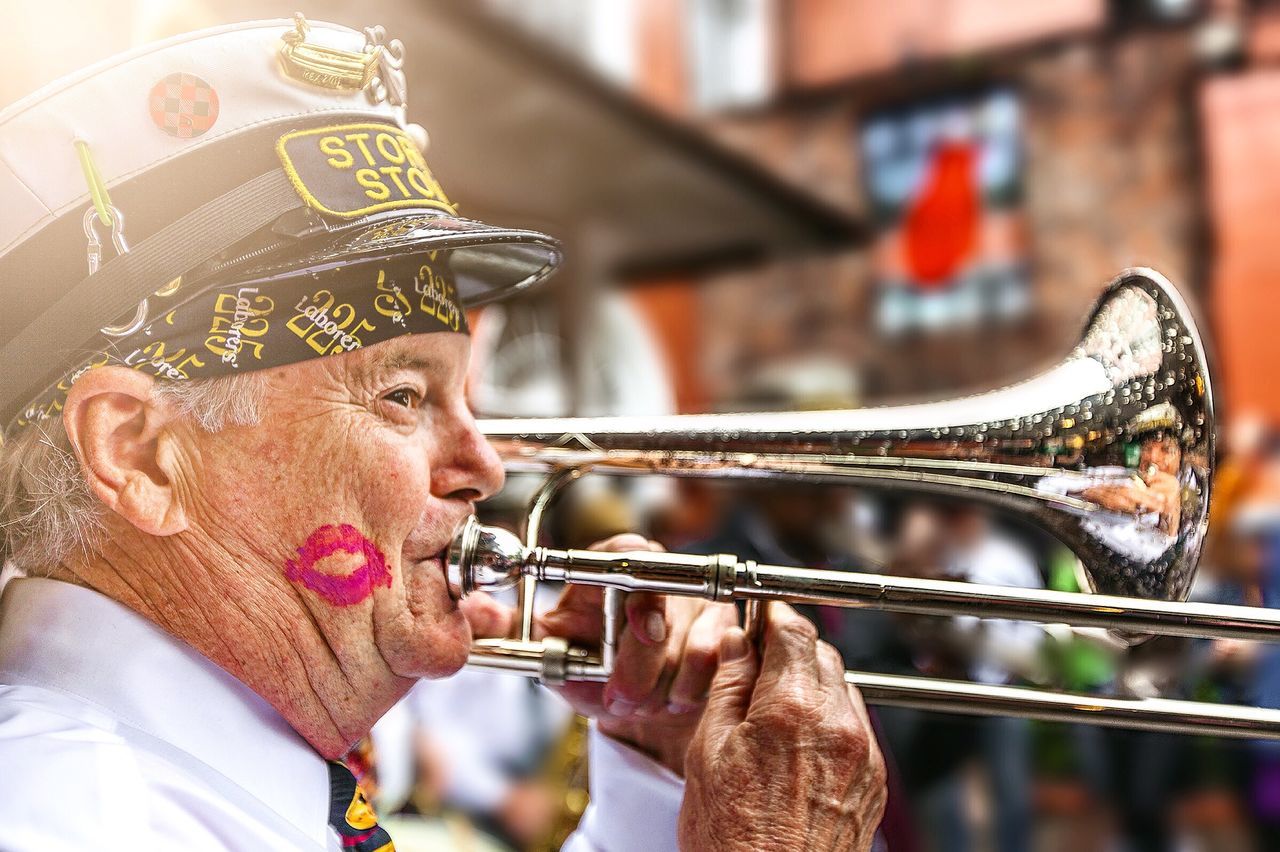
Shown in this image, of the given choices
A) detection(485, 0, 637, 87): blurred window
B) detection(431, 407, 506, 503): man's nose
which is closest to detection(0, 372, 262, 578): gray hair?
detection(431, 407, 506, 503): man's nose

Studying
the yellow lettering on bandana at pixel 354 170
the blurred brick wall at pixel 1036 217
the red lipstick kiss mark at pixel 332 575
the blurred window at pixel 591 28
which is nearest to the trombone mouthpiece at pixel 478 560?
the red lipstick kiss mark at pixel 332 575

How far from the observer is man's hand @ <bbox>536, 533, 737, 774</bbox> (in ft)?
5.65

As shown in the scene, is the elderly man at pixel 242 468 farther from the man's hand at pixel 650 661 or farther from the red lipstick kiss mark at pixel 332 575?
the man's hand at pixel 650 661

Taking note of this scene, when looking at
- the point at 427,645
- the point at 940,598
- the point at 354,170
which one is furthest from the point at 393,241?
the point at 940,598

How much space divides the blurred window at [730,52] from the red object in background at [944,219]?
92.1 inches

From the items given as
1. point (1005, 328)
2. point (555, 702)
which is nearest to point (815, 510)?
point (555, 702)

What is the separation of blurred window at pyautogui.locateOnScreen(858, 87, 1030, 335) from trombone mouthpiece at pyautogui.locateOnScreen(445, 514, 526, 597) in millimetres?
11136

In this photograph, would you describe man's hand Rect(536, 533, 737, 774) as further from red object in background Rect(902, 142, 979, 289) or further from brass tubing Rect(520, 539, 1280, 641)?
red object in background Rect(902, 142, 979, 289)

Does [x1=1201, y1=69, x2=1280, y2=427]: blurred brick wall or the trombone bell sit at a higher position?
[x1=1201, y1=69, x2=1280, y2=427]: blurred brick wall

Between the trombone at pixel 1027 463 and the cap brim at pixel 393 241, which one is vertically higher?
the cap brim at pixel 393 241

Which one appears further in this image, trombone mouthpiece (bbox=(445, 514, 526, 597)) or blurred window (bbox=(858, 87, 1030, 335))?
blurred window (bbox=(858, 87, 1030, 335))

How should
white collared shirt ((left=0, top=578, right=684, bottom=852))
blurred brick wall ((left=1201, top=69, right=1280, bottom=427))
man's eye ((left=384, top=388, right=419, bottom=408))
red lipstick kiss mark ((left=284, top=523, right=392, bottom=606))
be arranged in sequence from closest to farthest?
white collared shirt ((left=0, top=578, right=684, bottom=852)) < red lipstick kiss mark ((left=284, top=523, right=392, bottom=606)) < man's eye ((left=384, top=388, right=419, bottom=408)) < blurred brick wall ((left=1201, top=69, right=1280, bottom=427))

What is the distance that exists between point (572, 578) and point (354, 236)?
0.60 meters

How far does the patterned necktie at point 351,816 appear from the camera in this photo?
145 cm
